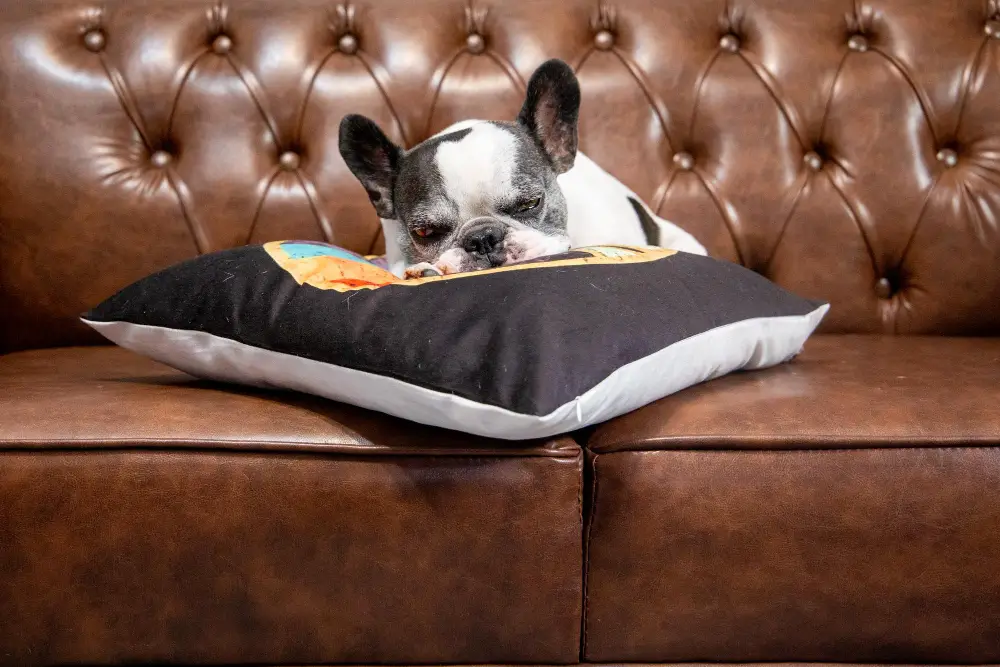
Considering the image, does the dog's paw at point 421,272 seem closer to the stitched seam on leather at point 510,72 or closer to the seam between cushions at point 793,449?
the seam between cushions at point 793,449

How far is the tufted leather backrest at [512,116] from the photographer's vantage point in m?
1.75

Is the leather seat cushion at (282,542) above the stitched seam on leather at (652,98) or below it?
below

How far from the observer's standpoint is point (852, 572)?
984mm

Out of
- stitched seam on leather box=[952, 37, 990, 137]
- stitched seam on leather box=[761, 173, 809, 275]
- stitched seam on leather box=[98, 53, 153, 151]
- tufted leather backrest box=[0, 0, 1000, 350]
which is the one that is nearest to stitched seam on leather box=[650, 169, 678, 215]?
tufted leather backrest box=[0, 0, 1000, 350]

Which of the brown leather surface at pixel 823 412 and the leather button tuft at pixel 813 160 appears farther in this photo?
the leather button tuft at pixel 813 160

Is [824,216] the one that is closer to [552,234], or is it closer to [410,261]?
[552,234]

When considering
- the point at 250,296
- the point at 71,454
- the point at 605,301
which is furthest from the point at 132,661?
the point at 605,301

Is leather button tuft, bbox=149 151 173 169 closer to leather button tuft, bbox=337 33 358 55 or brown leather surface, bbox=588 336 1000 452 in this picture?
leather button tuft, bbox=337 33 358 55

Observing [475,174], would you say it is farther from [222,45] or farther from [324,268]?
[222,45]

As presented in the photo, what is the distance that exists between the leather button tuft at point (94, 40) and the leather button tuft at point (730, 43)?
4.25ft

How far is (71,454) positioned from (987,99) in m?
1.77

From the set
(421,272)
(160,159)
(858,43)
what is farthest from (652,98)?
(160,159)

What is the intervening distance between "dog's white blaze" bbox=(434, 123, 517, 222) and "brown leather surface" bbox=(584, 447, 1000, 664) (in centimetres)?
63

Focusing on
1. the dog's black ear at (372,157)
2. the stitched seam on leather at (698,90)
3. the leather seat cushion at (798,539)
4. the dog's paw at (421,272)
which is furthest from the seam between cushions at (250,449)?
the stitched seam on leather at (698,90)
